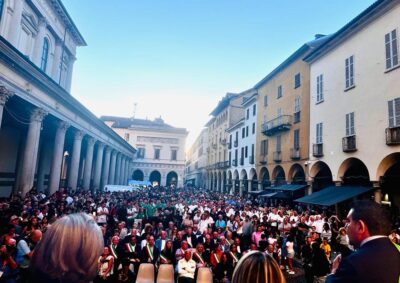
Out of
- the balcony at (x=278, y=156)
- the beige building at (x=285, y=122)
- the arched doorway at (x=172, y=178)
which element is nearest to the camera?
the beige building at (x=285, y=122)

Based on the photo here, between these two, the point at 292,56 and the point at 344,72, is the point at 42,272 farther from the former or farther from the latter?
the point at 292,56

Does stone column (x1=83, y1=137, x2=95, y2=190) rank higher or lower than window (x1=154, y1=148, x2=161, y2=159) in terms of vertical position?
lower

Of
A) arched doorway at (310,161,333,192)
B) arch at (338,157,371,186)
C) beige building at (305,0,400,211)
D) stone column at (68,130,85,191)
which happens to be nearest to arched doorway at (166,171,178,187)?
stone column at (68,130,85,191)

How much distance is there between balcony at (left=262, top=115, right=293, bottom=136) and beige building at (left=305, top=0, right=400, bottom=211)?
382 centimetres

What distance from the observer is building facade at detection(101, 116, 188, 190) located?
210 ft

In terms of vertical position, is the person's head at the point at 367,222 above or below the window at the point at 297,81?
below

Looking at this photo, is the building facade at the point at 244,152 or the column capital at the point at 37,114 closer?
the column capital at the point at 37,114

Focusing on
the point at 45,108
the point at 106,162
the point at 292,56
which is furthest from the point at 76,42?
the point at 292,56

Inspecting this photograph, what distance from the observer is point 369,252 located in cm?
226

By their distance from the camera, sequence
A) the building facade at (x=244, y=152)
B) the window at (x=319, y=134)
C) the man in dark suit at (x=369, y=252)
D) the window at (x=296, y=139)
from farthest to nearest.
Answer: the building facade at (x=244, y=152), the window at (x=296, y=139), the window at (x=319, y=134), the man in dark suit at (x=369, y=252)

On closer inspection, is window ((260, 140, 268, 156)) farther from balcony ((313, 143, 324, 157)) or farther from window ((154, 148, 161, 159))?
window ((154, 148, 161, 159))

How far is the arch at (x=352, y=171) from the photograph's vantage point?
1850 centimetres

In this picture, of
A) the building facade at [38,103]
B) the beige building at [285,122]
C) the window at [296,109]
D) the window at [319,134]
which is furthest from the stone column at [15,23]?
the window at [319,134]

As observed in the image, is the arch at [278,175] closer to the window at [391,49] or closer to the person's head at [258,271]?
the window at [391,49]
